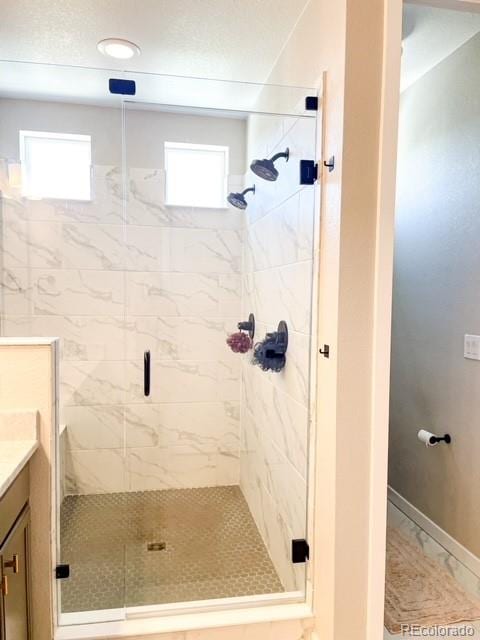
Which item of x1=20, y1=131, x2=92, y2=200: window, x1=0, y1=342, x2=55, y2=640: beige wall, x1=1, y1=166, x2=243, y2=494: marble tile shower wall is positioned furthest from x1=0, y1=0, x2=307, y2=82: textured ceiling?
x1=0, y1=342, x2=55, y2=640: beige wall

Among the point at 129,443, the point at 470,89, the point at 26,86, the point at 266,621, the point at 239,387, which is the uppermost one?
the point at 26,86

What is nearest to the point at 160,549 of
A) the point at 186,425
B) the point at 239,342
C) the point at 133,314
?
the point at 186,425

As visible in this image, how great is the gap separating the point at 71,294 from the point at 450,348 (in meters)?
2.16

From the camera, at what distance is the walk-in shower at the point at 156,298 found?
7.13 feet

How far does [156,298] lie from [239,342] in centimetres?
55

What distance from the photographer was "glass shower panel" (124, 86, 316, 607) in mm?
2051

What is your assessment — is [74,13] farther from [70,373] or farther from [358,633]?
[358,633]

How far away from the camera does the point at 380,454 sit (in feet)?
4.75

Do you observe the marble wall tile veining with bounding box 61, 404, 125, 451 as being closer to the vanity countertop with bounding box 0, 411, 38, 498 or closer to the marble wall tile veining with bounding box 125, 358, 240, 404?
the marble wall tile veining with bounding box 125, 358, 240, 404

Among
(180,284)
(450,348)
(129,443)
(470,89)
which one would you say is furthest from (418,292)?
(129,443)

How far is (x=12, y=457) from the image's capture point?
134 cm

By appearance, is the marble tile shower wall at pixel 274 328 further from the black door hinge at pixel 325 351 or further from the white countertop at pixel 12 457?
the white countertop at pixel 12 457

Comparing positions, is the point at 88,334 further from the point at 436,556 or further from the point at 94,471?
the point at 436,556

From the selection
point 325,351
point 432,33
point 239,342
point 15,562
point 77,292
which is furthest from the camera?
point 77,292
